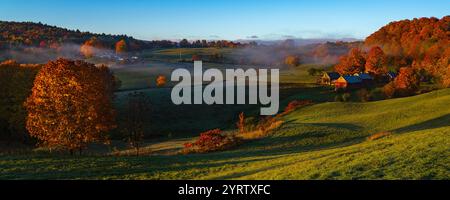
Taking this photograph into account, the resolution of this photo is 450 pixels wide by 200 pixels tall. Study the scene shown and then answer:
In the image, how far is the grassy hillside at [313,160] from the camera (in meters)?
19.9

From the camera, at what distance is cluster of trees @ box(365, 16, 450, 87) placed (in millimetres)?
133250

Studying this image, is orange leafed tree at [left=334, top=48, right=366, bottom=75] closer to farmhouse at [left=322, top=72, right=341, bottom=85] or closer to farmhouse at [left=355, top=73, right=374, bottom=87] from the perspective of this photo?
farmhouse at [left=322, top=72, right=341, bottom=85]

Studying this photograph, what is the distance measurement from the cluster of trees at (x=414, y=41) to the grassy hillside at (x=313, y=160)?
8118 centimetres

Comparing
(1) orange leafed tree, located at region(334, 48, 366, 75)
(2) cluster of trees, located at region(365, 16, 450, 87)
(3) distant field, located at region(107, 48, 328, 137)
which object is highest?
(2) cluster of trees, located at region(365, 16, 450, 87)

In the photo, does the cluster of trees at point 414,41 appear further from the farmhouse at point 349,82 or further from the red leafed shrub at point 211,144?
the red leafed shrub at point 211,144

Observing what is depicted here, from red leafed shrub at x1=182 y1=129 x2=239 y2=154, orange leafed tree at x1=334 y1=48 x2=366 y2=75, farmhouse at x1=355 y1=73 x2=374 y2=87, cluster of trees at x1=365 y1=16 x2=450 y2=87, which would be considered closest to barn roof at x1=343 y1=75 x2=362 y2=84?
farmhouse at x1=355 y1=73 x2=374 y2=87

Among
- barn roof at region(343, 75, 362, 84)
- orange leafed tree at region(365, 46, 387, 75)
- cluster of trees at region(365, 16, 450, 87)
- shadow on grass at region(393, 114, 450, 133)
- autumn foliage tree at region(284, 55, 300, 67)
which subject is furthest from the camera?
autumn foliage tree at region(284, 55, 300, 67)

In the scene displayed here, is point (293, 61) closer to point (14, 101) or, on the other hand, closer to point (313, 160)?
point (14, 101)

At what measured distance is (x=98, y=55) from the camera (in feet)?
635

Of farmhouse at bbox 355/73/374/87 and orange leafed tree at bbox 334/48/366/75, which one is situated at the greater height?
orange leafed tree at bbox 334/48/366/75

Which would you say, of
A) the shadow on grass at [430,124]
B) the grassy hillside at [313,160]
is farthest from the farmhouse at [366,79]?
the shadow on grass at [430,124]

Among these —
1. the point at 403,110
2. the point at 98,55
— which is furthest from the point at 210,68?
the point at 403,110

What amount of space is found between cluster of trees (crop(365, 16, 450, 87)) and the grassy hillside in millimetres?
81177

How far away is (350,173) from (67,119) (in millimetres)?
28792
